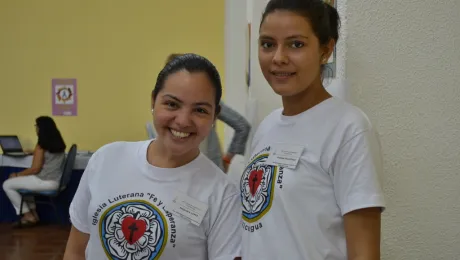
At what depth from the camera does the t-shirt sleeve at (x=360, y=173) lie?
99cm

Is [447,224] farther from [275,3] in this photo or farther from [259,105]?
[259,105]

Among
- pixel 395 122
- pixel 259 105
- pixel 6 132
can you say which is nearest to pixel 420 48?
pixel 395 122

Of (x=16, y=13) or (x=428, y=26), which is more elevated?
(x=16, y=13)

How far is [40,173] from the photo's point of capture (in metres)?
5.64

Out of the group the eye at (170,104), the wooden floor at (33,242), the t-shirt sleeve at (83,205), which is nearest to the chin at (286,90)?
the eye at (170,104)

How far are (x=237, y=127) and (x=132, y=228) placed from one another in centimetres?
150

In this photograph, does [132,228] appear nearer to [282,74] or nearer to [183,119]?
[183,119]

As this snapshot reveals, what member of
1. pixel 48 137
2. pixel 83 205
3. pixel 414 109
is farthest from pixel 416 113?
pixel 48 137

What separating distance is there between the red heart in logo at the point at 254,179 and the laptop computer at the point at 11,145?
214 inches

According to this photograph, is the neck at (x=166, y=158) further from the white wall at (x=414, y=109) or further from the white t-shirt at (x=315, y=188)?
the white wall at (x=414, y=109)

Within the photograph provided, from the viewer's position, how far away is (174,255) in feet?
3.89

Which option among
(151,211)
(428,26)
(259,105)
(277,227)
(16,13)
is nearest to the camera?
(277,227)

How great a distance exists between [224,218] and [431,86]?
2.72 ft

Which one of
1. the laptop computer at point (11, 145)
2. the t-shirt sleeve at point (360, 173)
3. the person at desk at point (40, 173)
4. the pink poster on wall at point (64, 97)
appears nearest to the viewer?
the t-shirt sleeve at point (360, 173)
